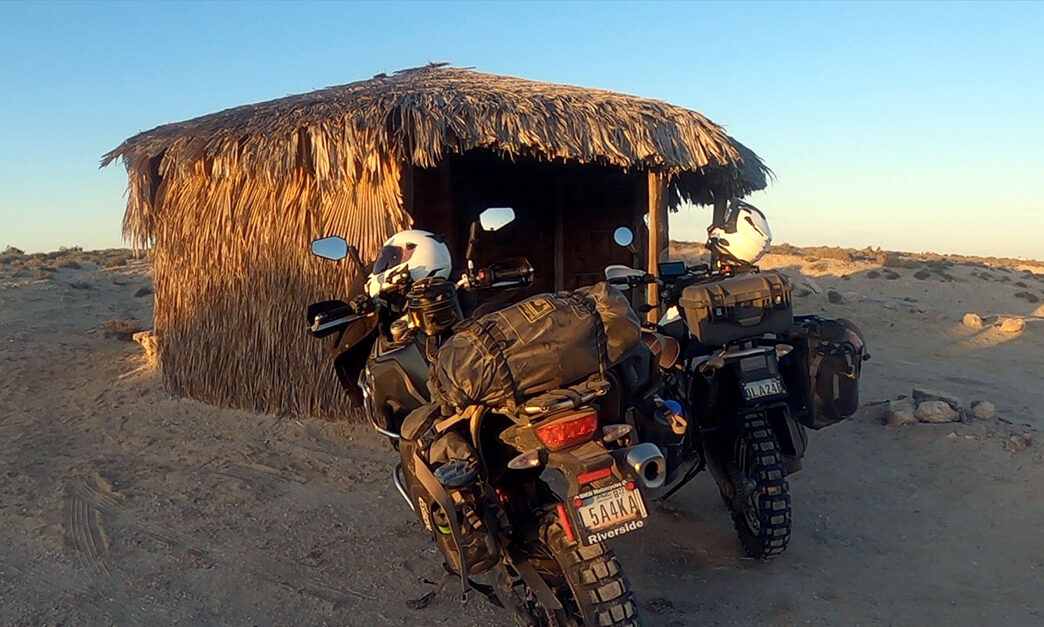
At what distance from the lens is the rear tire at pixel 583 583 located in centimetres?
244

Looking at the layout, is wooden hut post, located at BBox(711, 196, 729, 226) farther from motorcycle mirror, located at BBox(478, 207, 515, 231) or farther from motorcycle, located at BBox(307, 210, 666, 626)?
motorcycle, located at BBox(307, 210, 666, 626)

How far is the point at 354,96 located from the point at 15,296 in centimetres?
728

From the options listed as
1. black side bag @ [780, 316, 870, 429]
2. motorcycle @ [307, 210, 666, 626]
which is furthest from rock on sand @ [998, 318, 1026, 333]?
motorcycle @ [307, 210, 666, 626]

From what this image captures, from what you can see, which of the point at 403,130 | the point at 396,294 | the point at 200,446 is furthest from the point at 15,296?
the point at 396,294

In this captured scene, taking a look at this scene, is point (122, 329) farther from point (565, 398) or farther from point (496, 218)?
point (565, 398)

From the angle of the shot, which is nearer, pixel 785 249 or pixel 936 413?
pixel 936 413

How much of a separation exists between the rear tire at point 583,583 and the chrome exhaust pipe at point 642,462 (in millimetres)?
276

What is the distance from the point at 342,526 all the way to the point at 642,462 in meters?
2.63

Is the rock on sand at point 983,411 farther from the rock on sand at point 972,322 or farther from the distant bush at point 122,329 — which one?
the distant bush at point 122,329

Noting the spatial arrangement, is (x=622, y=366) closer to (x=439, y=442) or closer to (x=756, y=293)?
(x=439, y=442)

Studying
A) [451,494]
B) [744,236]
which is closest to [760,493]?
[744,236]

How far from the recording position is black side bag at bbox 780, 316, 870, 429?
4.22 metres

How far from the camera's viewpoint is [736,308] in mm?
4043

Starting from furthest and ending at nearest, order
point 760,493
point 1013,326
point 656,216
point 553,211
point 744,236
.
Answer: point 1013,326, point 553,211, point 656,216, point 744,236, point 760,493
